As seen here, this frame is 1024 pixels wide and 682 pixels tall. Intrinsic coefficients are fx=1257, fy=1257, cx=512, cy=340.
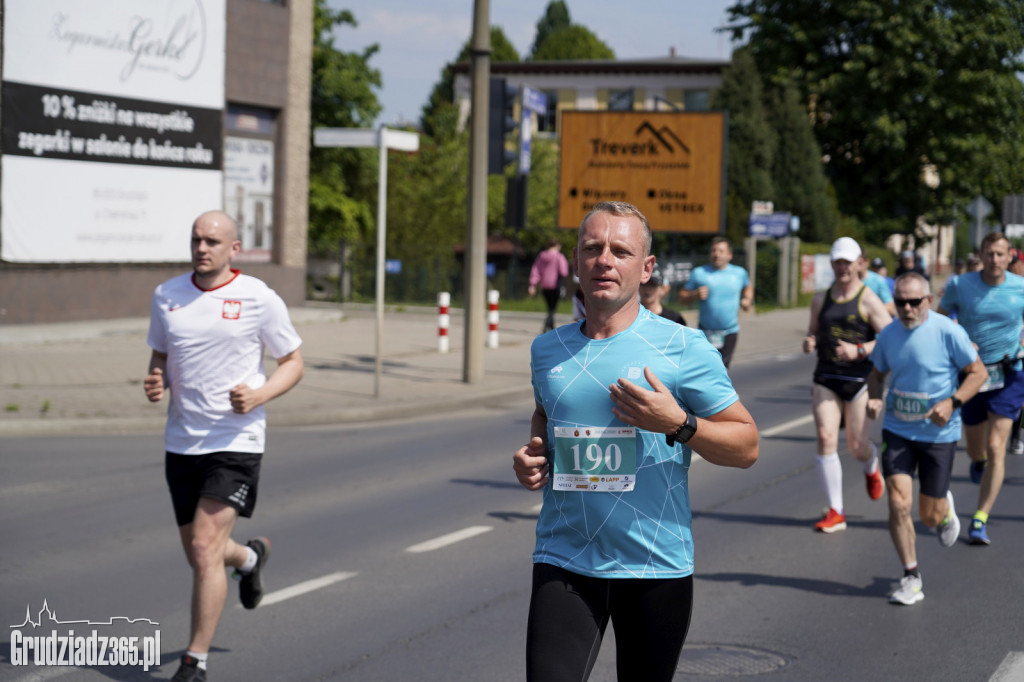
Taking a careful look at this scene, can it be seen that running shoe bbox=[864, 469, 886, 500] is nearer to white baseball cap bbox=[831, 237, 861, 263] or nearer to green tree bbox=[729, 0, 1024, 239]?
Result: white baseball cap bbox=[831, 237, 861, 263]

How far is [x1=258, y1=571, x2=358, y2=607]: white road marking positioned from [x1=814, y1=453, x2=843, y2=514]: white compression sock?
11.1 ft

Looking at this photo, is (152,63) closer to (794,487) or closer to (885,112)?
(794,487)

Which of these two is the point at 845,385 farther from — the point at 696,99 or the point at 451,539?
the point at 696,99

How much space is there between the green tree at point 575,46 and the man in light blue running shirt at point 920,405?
84132 mm

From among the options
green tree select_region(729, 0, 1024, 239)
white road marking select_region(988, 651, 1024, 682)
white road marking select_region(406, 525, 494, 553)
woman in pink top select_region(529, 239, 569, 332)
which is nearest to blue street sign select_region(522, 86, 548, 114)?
woman in pink top select_region(529, 239, 569, 332)

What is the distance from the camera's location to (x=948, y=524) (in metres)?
7.10

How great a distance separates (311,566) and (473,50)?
1066 centimetres

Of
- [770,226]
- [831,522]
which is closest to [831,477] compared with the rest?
[831,522]

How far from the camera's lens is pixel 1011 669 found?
5.42m

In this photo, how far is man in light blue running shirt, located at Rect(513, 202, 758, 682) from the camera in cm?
341

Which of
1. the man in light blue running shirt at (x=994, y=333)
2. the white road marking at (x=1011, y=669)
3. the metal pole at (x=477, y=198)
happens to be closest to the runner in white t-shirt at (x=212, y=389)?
the white road marking at (x=1011, y=669)

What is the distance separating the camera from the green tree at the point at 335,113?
43.4 metres

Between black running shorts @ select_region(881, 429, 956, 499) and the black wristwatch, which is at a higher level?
the black wristwatch

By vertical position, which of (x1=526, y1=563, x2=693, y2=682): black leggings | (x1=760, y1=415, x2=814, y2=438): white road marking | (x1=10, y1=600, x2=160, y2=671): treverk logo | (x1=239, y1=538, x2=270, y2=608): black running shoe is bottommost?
(x1=10, y1=600, x2=160, y2=671): treverk logo
